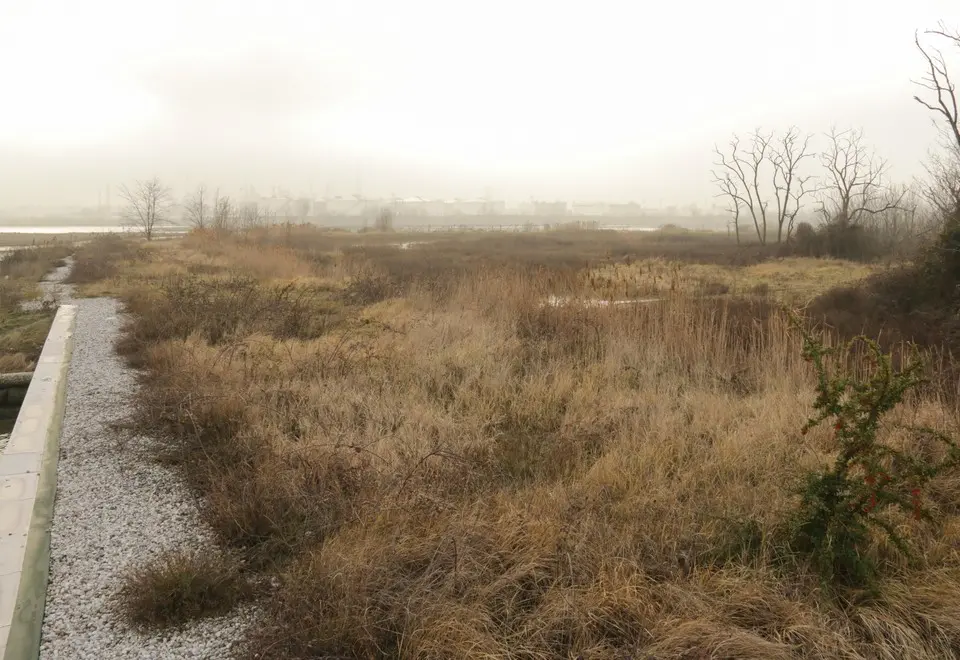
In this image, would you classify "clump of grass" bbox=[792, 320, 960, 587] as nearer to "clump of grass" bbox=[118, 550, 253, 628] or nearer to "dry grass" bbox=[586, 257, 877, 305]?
"clump of grass" bbox=[118, 550, 253, 628]

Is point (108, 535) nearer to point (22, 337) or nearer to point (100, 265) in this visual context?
point (22, 337)

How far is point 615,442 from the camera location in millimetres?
4500

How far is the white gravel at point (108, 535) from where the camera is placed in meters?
2.61

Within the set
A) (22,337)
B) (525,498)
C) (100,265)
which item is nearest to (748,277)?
(525,498)

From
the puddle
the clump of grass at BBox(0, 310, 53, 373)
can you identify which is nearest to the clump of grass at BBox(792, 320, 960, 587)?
the puddle

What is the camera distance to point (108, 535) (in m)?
3.54

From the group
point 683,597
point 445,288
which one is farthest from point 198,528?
point 445,288

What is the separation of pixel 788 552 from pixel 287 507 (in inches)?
108

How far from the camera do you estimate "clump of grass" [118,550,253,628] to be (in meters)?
2.75

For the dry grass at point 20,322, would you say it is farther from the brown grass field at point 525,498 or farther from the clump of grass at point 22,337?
the brown grass field at point 525,498

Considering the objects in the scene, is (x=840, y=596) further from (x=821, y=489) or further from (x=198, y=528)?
(x=198, y=528)

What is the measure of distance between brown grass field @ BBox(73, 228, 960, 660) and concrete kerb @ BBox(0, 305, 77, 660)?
45 cm

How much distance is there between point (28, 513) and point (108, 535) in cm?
73

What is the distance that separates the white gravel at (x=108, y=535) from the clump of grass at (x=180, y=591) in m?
0.06
